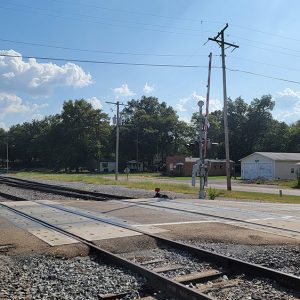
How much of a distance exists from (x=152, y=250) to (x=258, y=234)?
3.00 meters

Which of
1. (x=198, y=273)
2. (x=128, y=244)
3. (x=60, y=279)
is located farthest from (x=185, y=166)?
(x=60, y=279)

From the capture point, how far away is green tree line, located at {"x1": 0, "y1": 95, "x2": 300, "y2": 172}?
9900 centimetres

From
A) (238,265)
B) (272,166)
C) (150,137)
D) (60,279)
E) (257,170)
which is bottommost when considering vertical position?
(60,279)

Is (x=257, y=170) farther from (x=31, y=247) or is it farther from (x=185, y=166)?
(x=31, y=247)

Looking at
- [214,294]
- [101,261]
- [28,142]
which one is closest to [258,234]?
[101,261]

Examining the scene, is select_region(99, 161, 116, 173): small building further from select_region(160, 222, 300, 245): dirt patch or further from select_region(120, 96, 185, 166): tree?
select_region(160, 222, 300, 245): dirt patch

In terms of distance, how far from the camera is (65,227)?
11.1m

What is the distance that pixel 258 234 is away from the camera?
1026cm

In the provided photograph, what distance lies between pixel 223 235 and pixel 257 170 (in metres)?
54.2

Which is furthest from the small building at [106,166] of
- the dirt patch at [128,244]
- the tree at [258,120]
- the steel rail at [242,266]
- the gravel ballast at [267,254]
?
the gravel ballast at [267,254]

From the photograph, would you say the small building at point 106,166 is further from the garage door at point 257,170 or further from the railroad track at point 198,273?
the railroad track at point 198,273

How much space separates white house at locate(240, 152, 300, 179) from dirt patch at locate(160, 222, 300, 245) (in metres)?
50.6

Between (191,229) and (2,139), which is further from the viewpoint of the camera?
(2,139)

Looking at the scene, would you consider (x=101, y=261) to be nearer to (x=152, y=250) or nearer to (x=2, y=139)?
(x=152, y=250)
